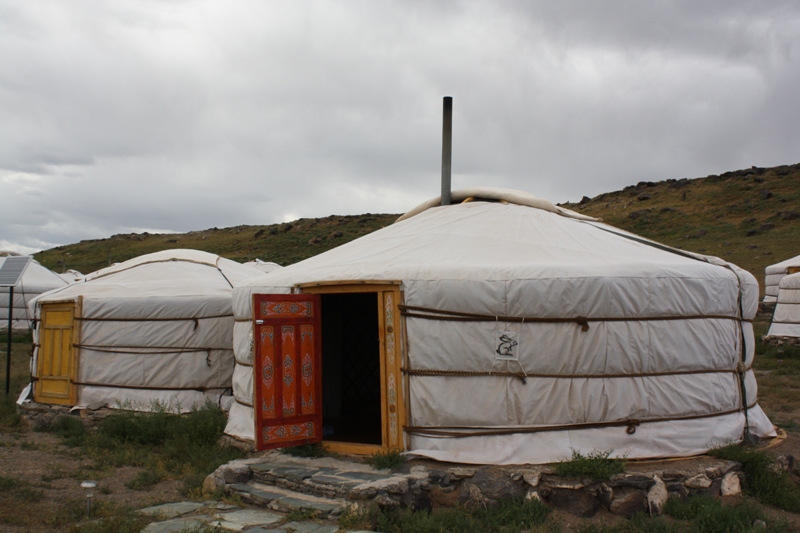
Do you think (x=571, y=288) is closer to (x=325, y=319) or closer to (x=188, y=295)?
(x=325, y=319)

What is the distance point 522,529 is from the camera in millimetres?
4133

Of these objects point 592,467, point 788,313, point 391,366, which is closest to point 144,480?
point 391,366

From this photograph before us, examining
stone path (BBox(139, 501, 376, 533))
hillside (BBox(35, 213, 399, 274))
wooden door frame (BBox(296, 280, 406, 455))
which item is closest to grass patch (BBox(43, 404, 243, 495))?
stone path (BBox(139, 501, 376, 533))

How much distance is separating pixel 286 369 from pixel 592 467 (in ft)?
7.52

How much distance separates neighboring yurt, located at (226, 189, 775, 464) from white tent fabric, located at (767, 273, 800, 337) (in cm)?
769

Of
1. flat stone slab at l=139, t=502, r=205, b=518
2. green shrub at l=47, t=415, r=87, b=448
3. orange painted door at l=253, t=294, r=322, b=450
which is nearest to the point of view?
flat stone slab at l=139, t=502, r=205, b=518

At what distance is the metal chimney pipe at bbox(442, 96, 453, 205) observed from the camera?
7020mm

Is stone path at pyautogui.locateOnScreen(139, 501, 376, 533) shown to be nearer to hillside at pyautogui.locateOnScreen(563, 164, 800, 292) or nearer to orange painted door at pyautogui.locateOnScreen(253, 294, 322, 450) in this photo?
orange painted door at pyautogui.locateOnScreen(253, 294, 322, 450)

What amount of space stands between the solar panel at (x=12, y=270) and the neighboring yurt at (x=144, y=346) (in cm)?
95

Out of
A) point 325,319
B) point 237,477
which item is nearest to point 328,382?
point 325,319

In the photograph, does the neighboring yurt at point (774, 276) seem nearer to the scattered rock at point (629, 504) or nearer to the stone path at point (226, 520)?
the scattered rock at point (629, 504)

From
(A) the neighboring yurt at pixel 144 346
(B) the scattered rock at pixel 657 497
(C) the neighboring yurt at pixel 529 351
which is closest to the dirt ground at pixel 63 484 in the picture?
(B) the scattered rock at pixel 657 497

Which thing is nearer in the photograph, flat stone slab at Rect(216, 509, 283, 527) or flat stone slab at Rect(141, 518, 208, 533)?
flat stone slab at Rect(141, 518, 208, 533)

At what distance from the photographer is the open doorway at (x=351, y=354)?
7582mm
